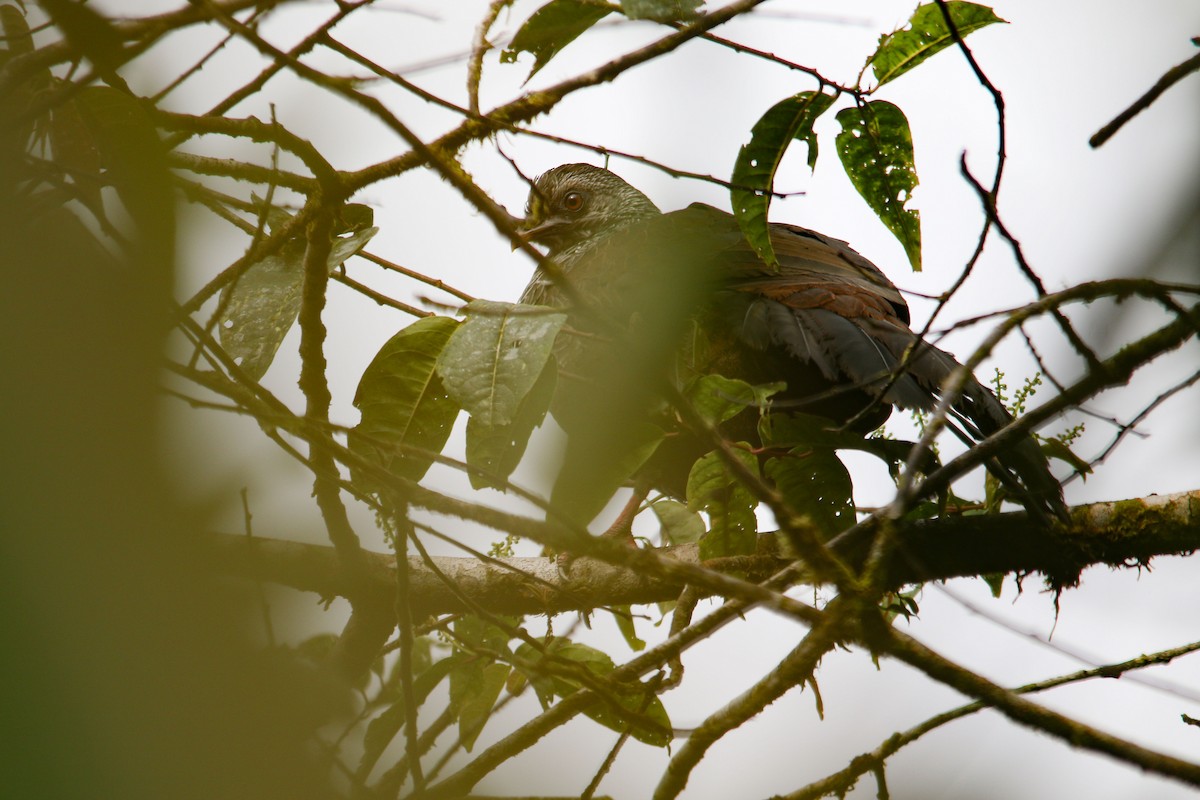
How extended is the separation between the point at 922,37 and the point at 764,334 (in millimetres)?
1139

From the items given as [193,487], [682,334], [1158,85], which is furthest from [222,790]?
[682,334]

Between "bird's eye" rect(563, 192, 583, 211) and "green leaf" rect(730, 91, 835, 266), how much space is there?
320cm

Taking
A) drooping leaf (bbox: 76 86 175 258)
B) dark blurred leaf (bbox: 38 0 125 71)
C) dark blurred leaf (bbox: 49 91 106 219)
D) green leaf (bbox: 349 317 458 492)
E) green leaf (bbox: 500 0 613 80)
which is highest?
green leaf (bbox: 500 0 613 80)

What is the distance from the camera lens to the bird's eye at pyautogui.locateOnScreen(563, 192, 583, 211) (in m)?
5.45

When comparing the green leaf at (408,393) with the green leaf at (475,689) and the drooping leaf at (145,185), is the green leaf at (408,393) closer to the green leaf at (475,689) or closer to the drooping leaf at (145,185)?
the drooping leaf at (145,185)

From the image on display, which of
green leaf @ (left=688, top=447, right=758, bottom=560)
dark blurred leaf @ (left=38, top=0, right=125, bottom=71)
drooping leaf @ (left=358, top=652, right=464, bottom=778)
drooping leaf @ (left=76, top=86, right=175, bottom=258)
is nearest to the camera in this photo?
drooping leaf @ (left=76, top=86, right=175, bottom=258)

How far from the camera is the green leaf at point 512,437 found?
6.46 feet

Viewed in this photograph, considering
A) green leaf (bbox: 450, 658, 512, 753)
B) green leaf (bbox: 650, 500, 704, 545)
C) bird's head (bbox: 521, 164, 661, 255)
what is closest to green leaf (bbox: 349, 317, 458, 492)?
green leaf (bbox: 450, 658, 512, 753)

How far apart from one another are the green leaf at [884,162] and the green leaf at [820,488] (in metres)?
0.57

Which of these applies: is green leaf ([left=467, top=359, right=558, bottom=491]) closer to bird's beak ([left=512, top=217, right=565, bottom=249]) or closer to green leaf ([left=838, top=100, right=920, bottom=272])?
green leaf ([left=838, top=100, right=920, bottom=272])

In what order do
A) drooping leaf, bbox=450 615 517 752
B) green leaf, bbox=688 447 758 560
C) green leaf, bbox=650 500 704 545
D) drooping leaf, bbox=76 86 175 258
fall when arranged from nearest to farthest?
drooping leaf, bbox=76 86 175 258, green leaf, bbox=688 447 758 560, drooping leaf, bbox=450 615 517 752, green leaf, bbox=650 500 704 545

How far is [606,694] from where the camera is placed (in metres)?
1.85

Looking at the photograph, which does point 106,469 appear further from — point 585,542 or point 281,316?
point 281,316

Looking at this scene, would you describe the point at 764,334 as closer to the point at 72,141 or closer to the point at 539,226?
the point at 72,141
